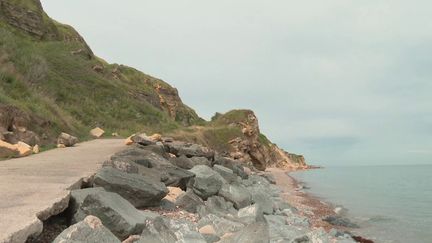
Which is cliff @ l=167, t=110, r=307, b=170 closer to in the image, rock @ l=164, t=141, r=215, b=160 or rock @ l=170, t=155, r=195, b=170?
rock @ l=164, t=141, r=215, b=160

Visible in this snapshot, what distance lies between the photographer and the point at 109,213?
541cm

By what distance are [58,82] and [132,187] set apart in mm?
26886

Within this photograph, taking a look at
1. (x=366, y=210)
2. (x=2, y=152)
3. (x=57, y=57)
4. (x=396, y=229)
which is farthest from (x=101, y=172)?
(x=57, y=57)

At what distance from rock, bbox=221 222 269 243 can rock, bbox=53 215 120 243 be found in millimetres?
1738

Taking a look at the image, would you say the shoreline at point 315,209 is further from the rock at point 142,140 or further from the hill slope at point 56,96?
the hill slope at point 56,96

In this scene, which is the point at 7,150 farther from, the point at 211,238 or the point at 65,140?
the point at 211,238

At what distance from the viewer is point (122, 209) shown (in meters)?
5.77

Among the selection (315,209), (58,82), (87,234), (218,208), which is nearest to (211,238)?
(87,234)

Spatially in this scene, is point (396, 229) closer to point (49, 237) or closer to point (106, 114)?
point (49, 237)

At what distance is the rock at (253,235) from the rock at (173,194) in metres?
3.09

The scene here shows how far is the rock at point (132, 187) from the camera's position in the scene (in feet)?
23.2

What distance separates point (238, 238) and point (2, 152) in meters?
8.25

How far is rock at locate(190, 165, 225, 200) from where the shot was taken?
10359mm

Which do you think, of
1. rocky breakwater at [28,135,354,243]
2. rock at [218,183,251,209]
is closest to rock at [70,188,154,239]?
rocky breakwater at [28,135,354,243]
